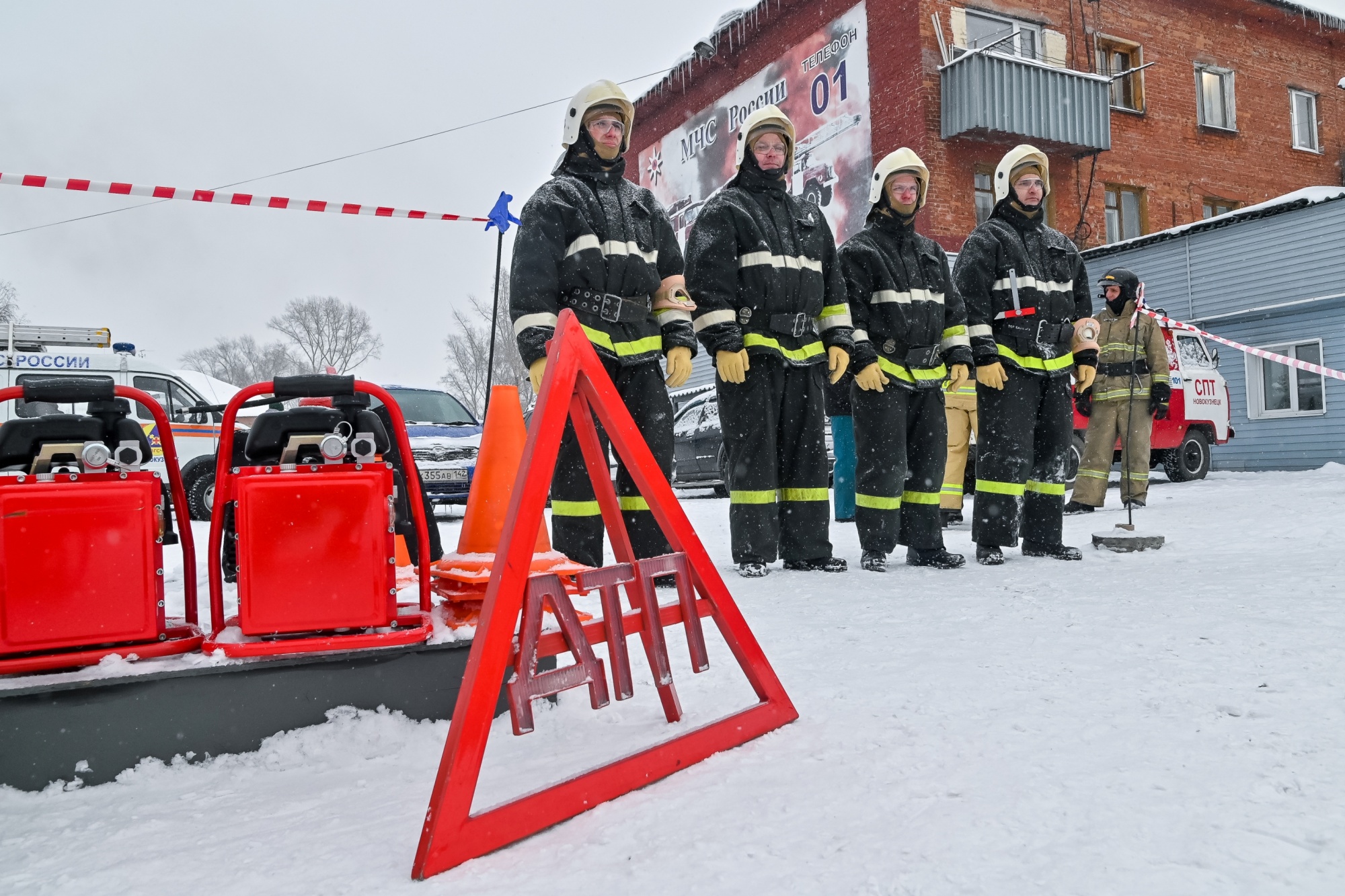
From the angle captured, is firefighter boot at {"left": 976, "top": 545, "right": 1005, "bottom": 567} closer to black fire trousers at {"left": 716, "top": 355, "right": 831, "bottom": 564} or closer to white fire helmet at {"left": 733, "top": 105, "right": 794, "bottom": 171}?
black fire trousers at {"left": 716, "top": 355, "right": 831, "bottom": 564}

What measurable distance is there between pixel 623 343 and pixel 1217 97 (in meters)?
21.7

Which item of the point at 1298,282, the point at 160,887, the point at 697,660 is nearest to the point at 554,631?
the point at 697,660

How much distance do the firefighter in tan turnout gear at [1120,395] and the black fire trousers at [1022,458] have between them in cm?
314

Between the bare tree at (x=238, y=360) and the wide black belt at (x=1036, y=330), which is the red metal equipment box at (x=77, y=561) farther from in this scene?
the bare tree at (x=238, y=360)

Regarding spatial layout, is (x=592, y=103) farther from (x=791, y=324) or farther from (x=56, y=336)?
(x=56, y=336)

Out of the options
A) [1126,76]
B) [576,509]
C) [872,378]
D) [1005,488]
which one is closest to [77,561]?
[576,509]

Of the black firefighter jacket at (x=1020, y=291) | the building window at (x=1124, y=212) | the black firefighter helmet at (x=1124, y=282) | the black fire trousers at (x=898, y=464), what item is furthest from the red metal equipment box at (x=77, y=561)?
the building window at (x=1124, y=212)

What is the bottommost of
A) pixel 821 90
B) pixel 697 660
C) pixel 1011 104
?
pixel 697 660

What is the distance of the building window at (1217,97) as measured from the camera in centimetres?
2020

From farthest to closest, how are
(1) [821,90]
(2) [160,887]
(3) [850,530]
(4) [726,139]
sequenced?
(4) [726,139] → (1) [821,90] → (3) [850,530] → (2) [160,887]

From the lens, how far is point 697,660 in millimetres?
2244

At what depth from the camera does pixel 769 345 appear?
4648 mm

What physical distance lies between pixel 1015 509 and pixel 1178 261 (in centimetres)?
1351

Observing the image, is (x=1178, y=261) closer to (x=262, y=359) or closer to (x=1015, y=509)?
(x=1015, y=509)
